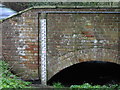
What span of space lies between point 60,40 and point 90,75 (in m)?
2.56

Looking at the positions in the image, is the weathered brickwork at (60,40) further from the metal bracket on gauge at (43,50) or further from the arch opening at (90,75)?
the arch opening at (90,75)

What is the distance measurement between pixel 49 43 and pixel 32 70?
0.94 meters

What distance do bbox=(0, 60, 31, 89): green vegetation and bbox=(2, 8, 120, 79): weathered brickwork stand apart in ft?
0.98

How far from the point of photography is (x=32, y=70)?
6668 millimetres

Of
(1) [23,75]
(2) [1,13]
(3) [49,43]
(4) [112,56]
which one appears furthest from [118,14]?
(2) [1,13]

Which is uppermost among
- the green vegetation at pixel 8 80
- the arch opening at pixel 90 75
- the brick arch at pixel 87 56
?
the brick arch at pixel 87 56

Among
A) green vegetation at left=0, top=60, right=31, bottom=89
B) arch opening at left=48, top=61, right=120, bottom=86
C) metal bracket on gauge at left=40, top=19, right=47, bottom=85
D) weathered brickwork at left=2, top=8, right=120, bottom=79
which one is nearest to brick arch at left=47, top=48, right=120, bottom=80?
weathered brickwork at left=2, top=8, right=120, bottom=79

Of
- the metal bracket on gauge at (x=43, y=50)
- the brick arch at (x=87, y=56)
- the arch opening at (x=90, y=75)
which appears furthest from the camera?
the arch opening at (x=90, y=75)

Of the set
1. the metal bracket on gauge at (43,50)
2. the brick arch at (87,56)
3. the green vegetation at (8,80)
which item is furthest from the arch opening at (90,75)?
the green vegetation at (8,80)

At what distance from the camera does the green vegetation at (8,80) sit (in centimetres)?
555

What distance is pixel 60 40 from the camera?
6492 millimetres

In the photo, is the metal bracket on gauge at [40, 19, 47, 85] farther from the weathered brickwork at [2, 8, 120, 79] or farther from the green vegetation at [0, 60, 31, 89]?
the green vegetation at [0, 60, 31, 89]

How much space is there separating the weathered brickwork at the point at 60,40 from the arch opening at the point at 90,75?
0.97 meters

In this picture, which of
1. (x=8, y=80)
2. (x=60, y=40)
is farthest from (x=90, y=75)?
(x=8, y=80)
